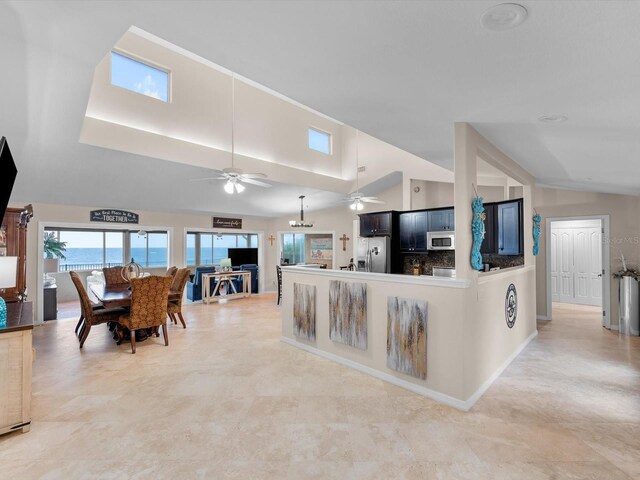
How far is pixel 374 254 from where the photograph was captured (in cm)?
679

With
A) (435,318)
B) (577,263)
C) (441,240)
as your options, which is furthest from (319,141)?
(577,263)

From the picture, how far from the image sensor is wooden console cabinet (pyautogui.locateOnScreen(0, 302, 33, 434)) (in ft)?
7.78

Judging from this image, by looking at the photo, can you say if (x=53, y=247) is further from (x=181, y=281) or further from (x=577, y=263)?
(x=577, y=263)

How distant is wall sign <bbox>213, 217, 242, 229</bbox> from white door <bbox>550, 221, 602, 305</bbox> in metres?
8.18

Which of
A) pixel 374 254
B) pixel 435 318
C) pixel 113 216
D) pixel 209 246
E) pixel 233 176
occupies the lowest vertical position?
pixel 435 318

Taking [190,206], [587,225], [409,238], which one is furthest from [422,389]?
[587,225]

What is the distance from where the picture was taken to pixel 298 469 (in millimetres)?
2016

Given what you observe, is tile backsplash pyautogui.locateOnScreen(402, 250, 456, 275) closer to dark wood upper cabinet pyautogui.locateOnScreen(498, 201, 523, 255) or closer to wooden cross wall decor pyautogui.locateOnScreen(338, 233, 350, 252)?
dark wood upper cabinet pyautogui.locateOnScreen(498, 201, 523, 255)

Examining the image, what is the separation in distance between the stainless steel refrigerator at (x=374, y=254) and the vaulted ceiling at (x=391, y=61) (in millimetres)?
3407

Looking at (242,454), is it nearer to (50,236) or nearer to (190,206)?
(190,206)

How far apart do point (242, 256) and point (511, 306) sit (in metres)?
7.97

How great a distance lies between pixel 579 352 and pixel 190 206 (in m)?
7.38

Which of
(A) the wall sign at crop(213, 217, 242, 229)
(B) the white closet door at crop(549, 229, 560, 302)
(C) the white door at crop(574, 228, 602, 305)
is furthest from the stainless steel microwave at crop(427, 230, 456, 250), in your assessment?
(A) the wall sign at crop(213, 217, 242, 229)

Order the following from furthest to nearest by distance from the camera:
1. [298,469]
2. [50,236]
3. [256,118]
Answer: [50,236] → [256,118] → [298,469]
